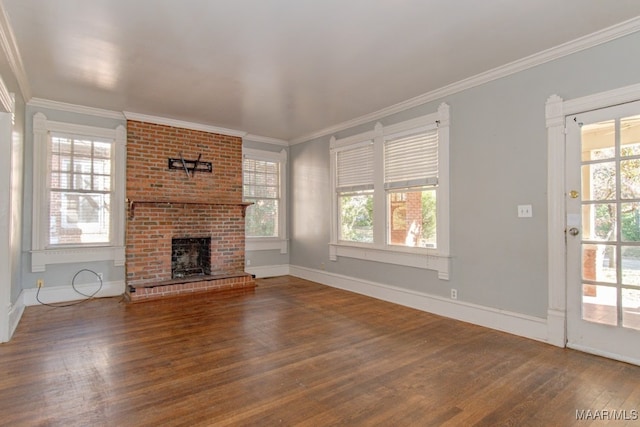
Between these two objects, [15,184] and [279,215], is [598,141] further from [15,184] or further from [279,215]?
[15,184]

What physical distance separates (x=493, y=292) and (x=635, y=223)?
137 centimetres

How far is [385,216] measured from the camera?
4.98 meters

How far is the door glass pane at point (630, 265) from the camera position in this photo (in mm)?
2760

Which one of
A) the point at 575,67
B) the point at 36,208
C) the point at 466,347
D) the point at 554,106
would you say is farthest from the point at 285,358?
the point at 36,208

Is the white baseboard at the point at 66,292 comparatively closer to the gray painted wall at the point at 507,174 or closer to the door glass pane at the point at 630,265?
the gray painted wall at the point at 507,174

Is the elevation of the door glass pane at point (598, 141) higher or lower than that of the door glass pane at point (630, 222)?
higher

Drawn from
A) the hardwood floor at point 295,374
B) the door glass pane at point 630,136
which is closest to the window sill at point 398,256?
the hardwood floor at point 295,374

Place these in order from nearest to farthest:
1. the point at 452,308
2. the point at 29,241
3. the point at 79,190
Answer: the point at 452,308 → the point at 29,241 → the point at 79,190

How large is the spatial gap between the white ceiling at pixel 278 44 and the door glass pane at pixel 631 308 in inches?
85.9

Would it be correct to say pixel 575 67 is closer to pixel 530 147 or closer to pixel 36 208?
pixel 530 147

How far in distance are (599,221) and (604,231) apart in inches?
3.6

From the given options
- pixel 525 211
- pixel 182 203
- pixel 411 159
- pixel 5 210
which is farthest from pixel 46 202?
pixel 525 211

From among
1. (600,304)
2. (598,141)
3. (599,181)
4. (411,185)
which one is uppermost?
(598,141)

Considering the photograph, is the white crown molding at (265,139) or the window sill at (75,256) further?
the white crown molding at (265,139)
